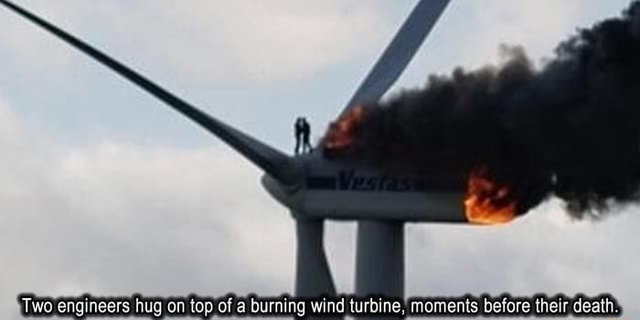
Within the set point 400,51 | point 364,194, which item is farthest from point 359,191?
point 400,51

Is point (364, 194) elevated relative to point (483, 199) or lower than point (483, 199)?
Answer: elevated

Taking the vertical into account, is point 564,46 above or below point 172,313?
above

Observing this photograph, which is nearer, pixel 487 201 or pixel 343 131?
pixel 487 201

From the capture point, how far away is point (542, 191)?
12138cm

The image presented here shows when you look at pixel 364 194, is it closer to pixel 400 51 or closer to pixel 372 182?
pixel 372 182

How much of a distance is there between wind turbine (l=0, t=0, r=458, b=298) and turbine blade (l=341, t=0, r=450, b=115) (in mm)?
35

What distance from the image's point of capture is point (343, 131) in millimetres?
124188

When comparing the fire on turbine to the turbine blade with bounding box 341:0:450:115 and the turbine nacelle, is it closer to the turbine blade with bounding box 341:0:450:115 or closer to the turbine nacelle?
the turbine nacelle

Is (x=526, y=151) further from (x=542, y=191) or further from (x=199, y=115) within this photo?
(x=199, y=115)

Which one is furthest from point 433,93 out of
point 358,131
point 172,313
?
point 172,313

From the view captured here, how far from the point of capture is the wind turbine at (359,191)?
398 feet

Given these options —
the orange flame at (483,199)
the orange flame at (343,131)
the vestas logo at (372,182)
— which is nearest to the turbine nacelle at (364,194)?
the vestas logo at (372,182)

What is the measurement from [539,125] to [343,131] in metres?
7.96

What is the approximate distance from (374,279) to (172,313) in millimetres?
11391
